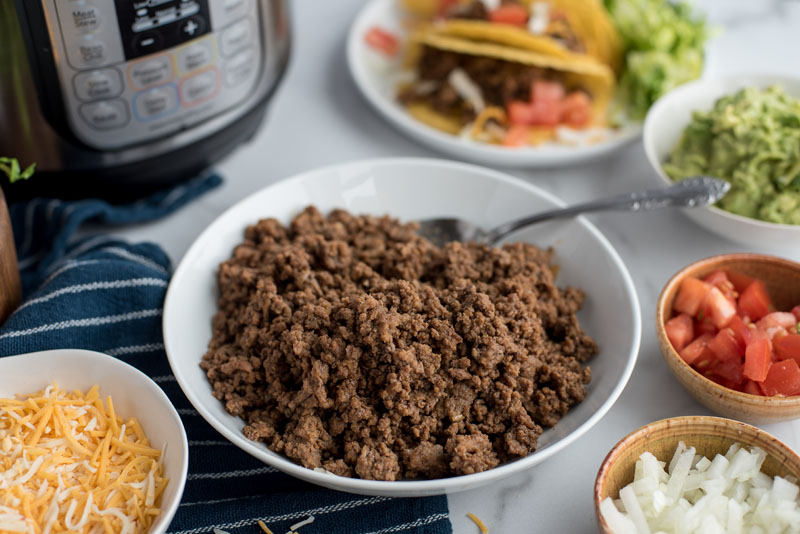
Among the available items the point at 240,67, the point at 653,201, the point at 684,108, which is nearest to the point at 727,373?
the point at 653,201

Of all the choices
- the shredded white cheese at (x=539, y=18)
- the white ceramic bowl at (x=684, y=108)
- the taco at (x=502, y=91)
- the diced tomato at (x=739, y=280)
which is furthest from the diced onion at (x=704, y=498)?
the shredded white cheese at (x=539, y=18)

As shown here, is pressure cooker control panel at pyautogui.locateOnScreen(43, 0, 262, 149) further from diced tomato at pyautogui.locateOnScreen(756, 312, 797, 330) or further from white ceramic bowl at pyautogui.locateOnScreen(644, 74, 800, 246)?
diced tomato at pyautogui.locateOnScreen(756, 312, 797, 330)

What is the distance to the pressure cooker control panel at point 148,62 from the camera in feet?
4.75

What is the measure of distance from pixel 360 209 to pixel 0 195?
2.47 feet

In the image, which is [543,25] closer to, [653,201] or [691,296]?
[653,201]

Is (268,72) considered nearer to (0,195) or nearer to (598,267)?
(0,195)

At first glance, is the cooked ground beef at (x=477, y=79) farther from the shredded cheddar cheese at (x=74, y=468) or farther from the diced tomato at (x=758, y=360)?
the shredded cheddar cheese at (x=74, y=468)

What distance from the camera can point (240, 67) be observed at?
1.71 meters

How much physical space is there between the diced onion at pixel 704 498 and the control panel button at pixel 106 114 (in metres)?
1.21

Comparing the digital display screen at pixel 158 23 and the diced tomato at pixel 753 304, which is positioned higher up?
the digital display screen at pixel 158 23

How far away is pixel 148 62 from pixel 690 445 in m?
1.26

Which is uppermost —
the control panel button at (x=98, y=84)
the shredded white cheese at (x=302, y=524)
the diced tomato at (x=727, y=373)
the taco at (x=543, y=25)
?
the control panel button at (x=98, y=84)

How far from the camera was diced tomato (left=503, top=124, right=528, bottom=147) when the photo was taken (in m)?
2.10

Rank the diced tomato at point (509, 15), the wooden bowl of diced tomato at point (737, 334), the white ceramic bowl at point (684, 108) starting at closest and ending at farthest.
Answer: the wooden bowl of diced tomato at point (737, 334) < the white ceramic bowl at point (684, 108) < the diced tomato at point (509, 15)
